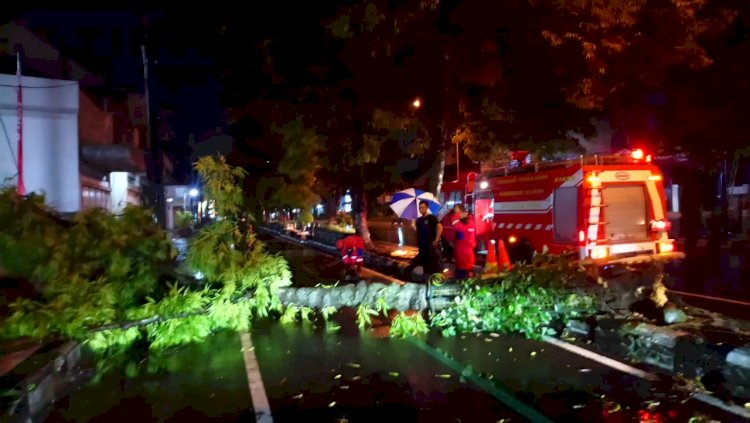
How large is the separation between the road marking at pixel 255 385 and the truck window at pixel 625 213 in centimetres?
740

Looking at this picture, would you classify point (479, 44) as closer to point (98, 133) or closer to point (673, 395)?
point (673, 395)

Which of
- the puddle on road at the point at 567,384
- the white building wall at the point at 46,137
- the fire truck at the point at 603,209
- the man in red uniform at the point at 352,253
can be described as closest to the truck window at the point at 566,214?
the fire truck at the point at 603,209

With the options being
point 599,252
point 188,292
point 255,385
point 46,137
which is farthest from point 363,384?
point 46,137

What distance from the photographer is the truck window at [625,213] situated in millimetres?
12539

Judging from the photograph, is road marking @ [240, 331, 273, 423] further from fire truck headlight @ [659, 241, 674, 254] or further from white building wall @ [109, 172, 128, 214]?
white building wall @ [109, 172, 128, 214]

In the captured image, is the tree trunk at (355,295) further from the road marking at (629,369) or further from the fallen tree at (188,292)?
the road marking at (629,369)

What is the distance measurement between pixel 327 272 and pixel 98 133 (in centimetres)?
989

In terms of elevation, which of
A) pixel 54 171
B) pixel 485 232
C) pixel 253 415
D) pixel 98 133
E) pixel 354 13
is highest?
pixel 354 13

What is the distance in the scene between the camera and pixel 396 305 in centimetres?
1021

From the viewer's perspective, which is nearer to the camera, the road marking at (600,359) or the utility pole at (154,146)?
the road marking at (600,359)

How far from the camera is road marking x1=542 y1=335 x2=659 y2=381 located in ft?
22.3

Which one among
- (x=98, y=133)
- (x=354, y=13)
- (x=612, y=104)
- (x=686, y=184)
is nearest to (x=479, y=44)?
(x=354, y=13)

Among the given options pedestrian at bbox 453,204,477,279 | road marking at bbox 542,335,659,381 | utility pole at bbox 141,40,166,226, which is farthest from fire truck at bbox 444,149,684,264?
utility pole at bbox 141,40,166,226

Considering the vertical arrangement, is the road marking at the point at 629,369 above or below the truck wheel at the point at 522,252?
below
